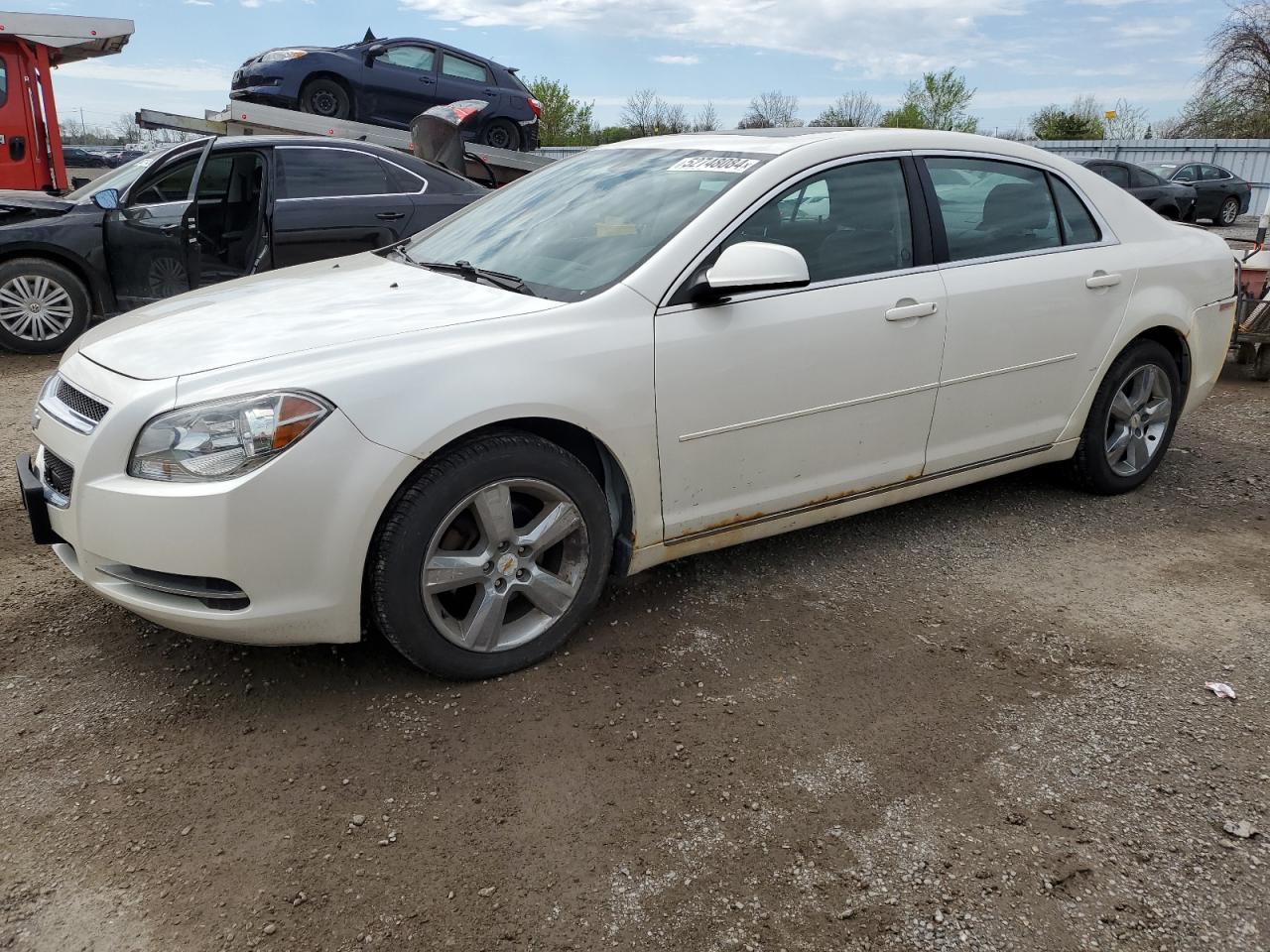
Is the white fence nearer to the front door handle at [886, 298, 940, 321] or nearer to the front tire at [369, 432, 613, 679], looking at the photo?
the front door handle at [886, 298, 940, 321]

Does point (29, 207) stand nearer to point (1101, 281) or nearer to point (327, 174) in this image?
point (327, 174)

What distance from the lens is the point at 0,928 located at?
2.08 metres

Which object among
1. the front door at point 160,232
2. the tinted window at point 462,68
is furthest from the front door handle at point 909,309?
the tinted window at point 462,68

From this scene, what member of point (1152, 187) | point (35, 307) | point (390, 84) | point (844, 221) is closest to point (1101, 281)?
point (844, 221)

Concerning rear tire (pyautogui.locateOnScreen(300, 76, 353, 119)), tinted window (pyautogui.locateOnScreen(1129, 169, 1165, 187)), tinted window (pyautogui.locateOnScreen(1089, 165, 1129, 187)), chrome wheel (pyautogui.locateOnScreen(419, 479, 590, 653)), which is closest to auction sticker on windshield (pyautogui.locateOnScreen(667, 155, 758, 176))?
chrome wheel (pyautogui.locateOnScreen(419, 479, 590, 653))

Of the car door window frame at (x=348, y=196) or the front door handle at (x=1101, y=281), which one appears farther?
the car door window frame at (x=348, y=196)

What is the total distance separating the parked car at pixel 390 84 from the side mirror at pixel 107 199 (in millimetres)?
4857

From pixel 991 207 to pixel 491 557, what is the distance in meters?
2.56

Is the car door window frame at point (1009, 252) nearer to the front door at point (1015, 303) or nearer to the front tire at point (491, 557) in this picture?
the front door at point (1015, 303)

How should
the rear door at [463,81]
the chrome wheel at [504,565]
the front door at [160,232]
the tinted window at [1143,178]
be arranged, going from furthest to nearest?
1. the tinted window at [1143,178]
2. the rear door at [463,81]
3. the front door at [160,232]
4. the chrome wheel at [504,565]

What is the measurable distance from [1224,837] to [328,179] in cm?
689

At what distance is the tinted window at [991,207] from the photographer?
12.5ft

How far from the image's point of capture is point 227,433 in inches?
100

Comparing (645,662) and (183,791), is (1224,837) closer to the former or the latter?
(645,662)
